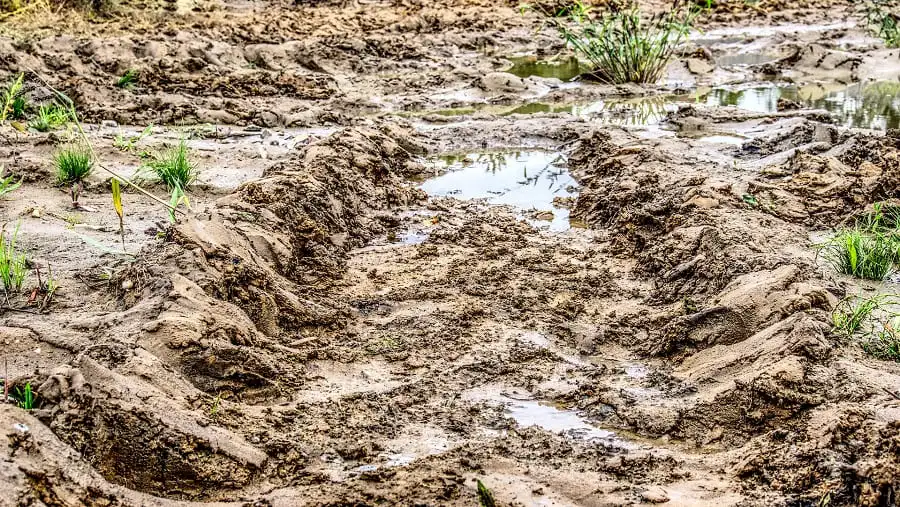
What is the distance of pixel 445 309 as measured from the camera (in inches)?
174

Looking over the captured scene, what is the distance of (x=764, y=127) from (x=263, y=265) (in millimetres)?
5148

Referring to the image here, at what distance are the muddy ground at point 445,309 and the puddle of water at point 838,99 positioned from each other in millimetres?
84

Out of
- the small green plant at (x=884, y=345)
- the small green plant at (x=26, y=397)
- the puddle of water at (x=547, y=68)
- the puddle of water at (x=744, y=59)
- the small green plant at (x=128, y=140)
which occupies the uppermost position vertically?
the small green plant at (x=128, y=140)

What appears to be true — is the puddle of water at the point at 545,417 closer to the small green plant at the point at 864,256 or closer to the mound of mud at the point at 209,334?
the mound of mud at the point at 209,334

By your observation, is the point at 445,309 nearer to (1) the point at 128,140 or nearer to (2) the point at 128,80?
(1) the point at 128,140

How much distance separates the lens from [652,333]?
4.16 meters

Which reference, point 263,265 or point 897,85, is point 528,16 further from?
point 263,265

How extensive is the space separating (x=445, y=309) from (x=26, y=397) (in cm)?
203

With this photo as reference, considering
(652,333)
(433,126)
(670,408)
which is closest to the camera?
(670,408)

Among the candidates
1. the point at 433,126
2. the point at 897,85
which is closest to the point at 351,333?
the point at 433,126

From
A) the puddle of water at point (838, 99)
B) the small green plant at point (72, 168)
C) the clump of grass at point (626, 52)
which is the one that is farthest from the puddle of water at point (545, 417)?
the clump of grass at point (626, 52)

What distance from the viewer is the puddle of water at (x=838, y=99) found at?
8406mm

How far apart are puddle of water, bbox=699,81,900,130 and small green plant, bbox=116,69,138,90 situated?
5741 millimetres

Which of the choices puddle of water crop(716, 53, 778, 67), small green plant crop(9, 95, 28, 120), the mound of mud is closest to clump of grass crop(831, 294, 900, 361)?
the mound of mud
